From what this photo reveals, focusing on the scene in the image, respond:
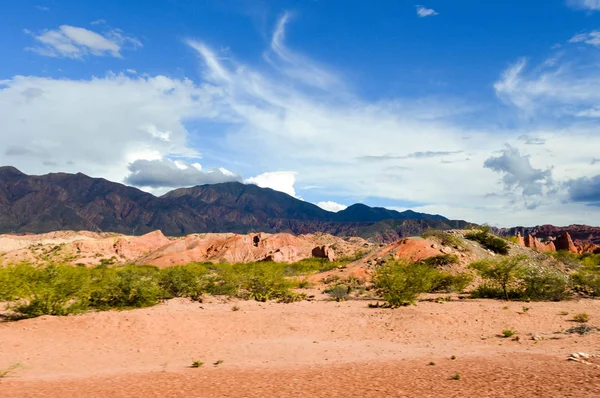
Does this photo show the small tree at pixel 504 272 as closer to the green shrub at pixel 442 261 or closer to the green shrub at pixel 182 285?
the green shrub at pixel 442 261

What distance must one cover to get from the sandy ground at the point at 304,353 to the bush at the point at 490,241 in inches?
940

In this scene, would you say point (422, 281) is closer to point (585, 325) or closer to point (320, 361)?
point (585, 325)

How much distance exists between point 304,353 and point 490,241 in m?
40.2

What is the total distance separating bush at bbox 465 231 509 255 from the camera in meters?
48.1

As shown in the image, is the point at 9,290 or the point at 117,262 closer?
the point at 9,290

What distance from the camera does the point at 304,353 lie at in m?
16.0

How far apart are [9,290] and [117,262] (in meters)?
57.7

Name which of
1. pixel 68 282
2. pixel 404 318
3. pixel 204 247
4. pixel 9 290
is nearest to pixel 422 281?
pixel 404 318

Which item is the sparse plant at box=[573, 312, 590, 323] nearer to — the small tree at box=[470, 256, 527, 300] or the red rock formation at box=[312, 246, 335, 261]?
the small tree at box=[470, 256, 527, 300]

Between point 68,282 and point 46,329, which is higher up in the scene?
point 68,282

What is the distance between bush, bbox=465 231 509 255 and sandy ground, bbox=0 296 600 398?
23886 millimetres

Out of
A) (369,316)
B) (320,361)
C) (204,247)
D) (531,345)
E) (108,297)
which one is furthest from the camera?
(204,247)

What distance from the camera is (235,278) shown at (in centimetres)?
3148

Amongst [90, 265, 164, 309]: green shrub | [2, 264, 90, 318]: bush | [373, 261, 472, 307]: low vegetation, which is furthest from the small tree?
[2, 264, 90, 318]: bush
